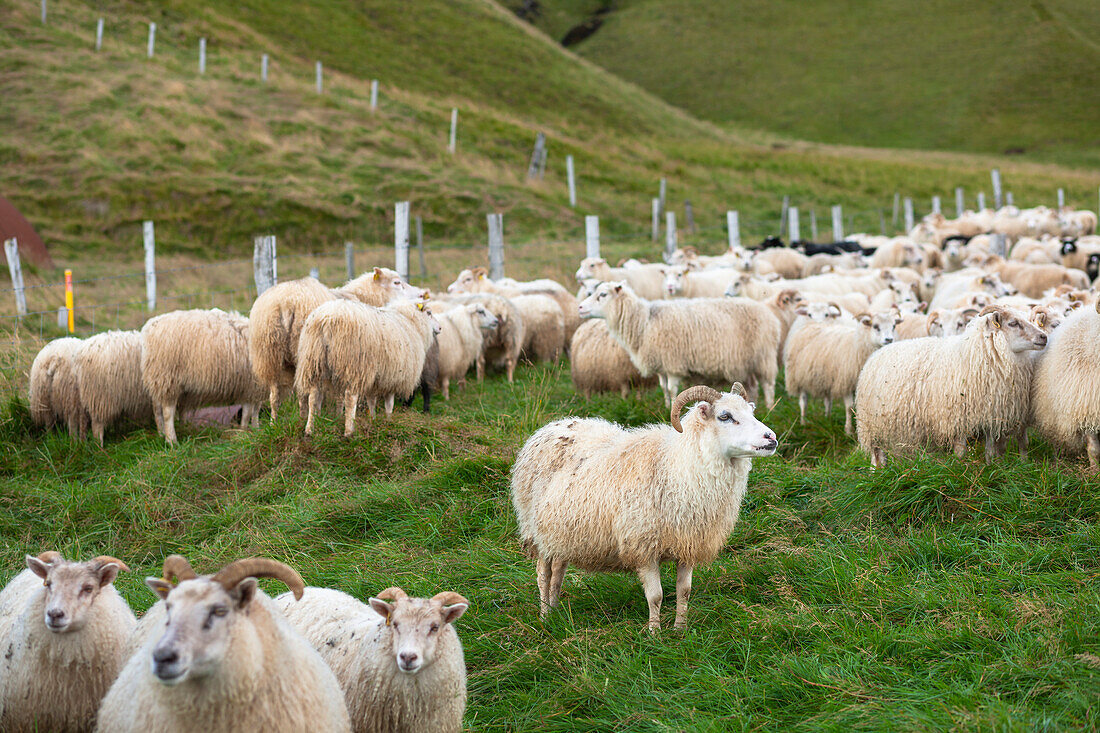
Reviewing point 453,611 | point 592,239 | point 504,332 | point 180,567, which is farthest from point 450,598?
point 592,239

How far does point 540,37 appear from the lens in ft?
157

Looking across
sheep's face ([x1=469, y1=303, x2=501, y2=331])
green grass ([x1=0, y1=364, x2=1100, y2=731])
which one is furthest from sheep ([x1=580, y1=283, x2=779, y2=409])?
sheep's face ([x1=469, y1=303, x2=501, y2=331])

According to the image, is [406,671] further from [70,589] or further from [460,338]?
[460,338]

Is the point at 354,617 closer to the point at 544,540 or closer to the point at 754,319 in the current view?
the point at 544,540

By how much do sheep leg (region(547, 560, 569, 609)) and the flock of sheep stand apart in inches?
0.5

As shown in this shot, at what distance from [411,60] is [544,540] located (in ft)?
121

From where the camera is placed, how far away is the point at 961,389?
260 inches

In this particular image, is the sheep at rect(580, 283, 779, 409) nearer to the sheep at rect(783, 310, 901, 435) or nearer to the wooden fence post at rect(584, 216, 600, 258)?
the sheep at rect(783, 310, 901, 435)

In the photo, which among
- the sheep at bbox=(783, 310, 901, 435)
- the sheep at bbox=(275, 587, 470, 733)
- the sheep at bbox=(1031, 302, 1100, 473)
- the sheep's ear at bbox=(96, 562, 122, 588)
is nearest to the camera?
the sheep at bbox=(275, 587, 470, 733)

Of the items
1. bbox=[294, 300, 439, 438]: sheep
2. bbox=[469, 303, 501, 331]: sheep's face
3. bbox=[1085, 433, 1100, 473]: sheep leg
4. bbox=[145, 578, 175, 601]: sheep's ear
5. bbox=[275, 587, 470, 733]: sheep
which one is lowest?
bbox=[275, 587, 470, 733]: sheep

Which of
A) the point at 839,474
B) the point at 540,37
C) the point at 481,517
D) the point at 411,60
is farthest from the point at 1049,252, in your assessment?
the point at 540,37

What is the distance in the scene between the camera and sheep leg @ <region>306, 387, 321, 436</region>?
7.97 meters

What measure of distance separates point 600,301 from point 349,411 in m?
3.24

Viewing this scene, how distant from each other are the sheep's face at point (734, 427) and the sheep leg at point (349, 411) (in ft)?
12.3
